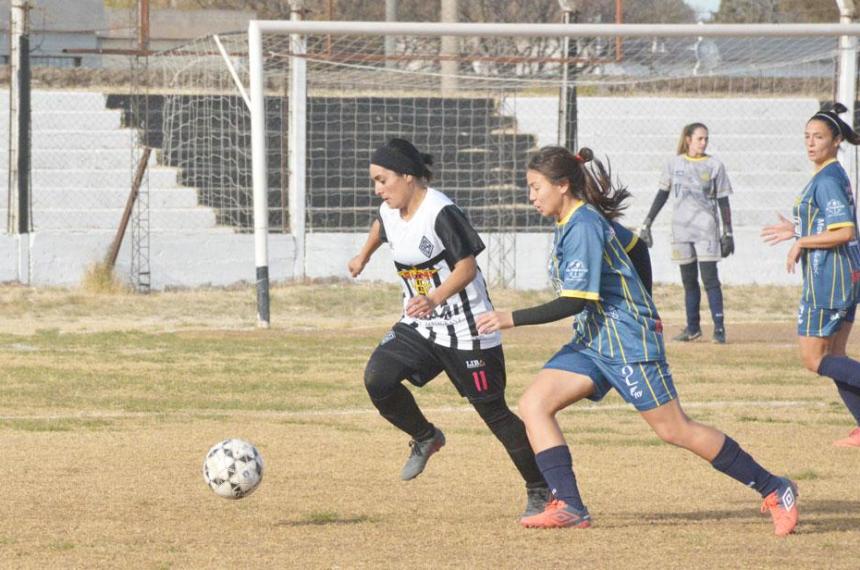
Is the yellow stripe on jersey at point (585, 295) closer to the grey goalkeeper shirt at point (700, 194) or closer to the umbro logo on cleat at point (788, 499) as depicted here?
the umbro logo on cleat at point (788, 499)

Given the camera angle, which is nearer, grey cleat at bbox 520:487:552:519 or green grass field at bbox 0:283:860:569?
green grass field at bbox 0:283:860:569

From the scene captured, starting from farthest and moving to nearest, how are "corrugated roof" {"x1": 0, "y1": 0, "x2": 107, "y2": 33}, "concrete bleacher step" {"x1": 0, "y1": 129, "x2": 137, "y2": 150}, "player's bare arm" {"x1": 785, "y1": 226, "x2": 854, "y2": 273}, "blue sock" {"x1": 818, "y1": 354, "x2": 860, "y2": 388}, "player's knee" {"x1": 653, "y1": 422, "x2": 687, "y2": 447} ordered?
"corrugated roof" {"x1": 0, "y1": 0, "x2": 107, "y2": 33} < "concrete bleacher step" {"x1": 0, "y1": 129, "x2": 137, "y2": 150} < "blue sock" {"x1": 818, "y1": 354, "x2": 860, "y2": 388} < "player's bare arm" {"x1": 785, "y1": 226, "x2": 854, "y2": 273} < "player's knee" {"x1": 653, "y1": 422, "x2": 687, "y2": 447}

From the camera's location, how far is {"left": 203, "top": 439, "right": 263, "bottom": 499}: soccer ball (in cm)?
648

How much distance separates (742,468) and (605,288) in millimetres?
943

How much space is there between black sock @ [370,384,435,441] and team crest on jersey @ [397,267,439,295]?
462 mm

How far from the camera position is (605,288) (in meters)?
5.98

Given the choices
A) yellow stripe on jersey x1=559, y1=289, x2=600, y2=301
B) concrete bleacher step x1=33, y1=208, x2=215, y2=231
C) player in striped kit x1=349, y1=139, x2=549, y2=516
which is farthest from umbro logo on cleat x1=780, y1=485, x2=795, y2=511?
concrete bleacher step x1=33, y1=208, x2=215, y2=231

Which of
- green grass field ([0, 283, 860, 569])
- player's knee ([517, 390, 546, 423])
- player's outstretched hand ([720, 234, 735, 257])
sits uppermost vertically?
player's outstretched hand ([720, 234, 735, 257])

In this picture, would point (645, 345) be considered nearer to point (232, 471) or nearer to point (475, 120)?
point (232, 471)

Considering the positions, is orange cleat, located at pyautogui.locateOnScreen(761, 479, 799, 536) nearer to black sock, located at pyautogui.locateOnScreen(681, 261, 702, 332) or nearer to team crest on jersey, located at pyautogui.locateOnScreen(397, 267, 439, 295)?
team crest on jersey, located at pyautogui.locateOnScreen(397, 267, 439, 295)

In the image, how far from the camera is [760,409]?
33.9 ft

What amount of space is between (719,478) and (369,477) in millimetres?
1842

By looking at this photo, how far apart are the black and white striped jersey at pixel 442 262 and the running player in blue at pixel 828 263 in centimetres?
237

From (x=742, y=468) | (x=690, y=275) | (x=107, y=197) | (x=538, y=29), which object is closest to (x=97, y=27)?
(x=107, y=197)
